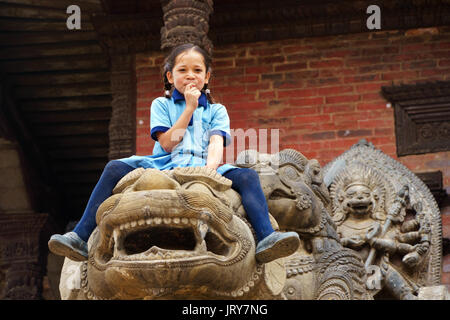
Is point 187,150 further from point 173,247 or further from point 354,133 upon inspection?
point 354,133

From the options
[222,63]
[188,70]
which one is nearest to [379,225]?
[188,70]

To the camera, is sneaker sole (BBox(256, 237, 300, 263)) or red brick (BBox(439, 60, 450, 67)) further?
red brick (BBox(439, 60, 450, 67))

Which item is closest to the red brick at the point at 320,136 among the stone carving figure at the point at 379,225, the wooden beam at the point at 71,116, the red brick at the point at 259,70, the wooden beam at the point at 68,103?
the red brick at the point at 259,70

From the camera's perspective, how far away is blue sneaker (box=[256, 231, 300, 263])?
574cm

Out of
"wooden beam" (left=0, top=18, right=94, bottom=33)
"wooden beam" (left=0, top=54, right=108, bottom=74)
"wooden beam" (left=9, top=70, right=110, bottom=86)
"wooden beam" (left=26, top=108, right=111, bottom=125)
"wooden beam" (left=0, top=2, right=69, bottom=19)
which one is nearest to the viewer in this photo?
"wooden beam" (left=0, top=2, right=69, bottom=19)

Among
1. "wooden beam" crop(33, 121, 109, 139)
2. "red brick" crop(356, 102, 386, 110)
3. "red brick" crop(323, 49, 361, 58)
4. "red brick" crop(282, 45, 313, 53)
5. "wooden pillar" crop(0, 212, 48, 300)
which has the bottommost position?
"wooden pillar" crop(0, 212, 48, 300)

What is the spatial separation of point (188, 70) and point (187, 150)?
476 millimetres

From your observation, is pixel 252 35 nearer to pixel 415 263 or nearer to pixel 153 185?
pixel 415 263

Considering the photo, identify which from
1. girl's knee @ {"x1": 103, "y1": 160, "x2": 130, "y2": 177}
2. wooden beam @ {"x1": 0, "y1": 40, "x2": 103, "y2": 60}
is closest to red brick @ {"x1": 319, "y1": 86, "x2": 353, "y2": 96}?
wooden beam @ {"x1": 0, "y1": 40, "x2": 103, "y2": 60}

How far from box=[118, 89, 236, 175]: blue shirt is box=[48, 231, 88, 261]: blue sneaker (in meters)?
0.53

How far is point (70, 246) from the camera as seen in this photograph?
5980 millimetres

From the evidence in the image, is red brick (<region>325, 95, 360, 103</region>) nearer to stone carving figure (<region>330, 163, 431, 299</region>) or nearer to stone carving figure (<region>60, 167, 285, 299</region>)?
stone carving figure (<region>330, 163, 431, 299</region>)

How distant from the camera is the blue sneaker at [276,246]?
5742 mm

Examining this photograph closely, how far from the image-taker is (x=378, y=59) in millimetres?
10617
